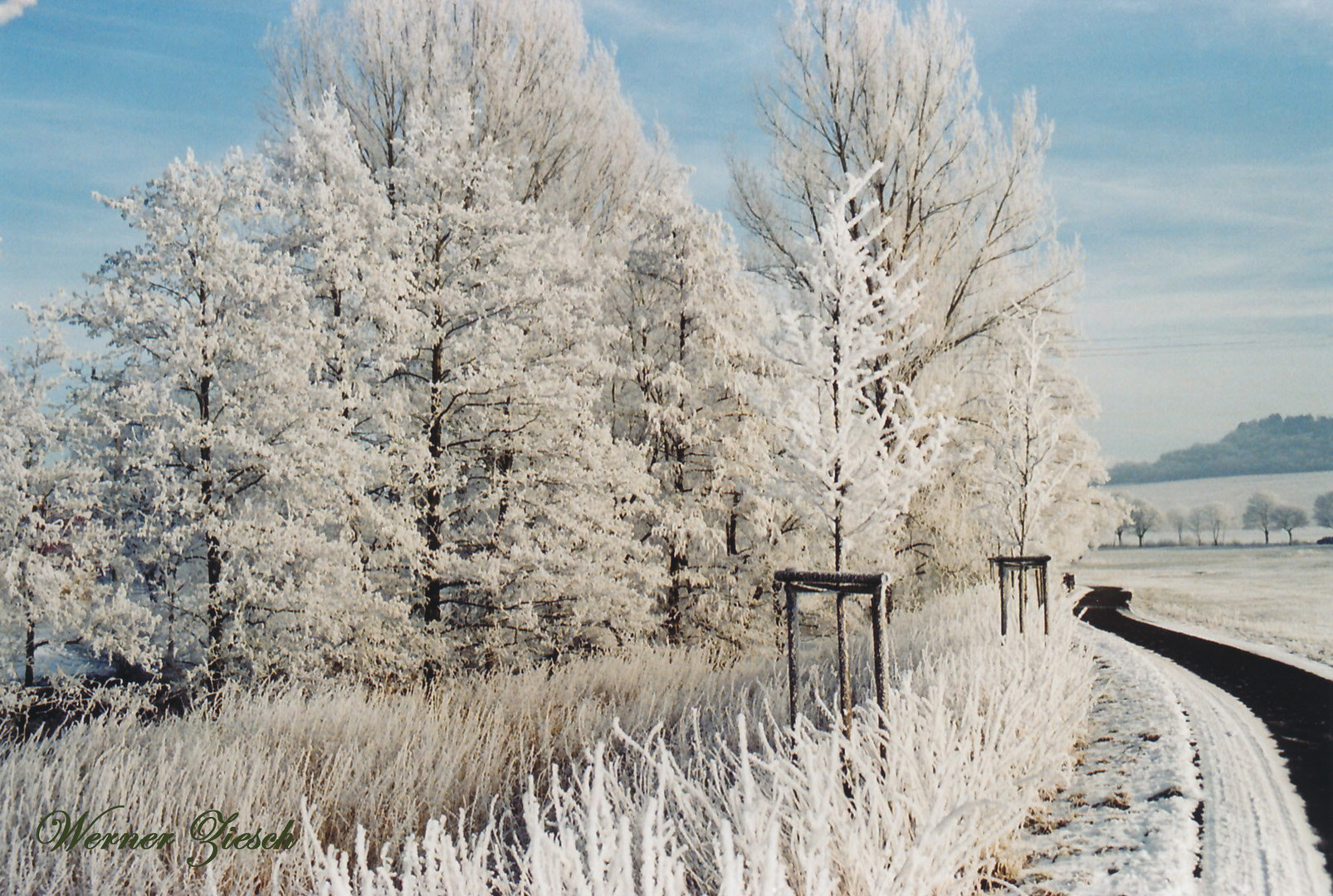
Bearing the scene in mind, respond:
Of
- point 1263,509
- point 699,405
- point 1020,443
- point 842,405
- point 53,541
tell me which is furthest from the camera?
point 1263,509

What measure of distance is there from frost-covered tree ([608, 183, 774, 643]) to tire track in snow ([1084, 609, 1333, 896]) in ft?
20.0

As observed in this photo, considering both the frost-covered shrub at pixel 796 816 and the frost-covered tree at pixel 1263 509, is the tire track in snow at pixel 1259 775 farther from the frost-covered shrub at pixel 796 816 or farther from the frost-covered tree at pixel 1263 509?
the frost-covered tree at pixel 1263 509

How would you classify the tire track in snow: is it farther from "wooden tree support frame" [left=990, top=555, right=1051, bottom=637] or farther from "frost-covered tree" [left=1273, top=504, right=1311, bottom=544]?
"frost-covered tree" [left=1273, top=504, right=1311, bottom=544]

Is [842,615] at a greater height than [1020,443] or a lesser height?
lesser

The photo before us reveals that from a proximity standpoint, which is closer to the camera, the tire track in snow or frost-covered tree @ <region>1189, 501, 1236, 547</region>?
the tire track in snow

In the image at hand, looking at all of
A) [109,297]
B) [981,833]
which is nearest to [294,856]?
[981,833]

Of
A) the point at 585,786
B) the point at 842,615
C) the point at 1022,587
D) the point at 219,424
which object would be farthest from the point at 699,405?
the point at 585,786

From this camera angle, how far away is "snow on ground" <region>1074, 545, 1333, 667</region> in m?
12.8

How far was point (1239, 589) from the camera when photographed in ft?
73.7

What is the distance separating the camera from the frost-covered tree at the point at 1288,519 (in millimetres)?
42031

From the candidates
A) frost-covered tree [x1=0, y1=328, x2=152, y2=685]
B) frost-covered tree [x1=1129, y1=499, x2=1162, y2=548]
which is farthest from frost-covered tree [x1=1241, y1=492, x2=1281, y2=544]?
frost-covered tree [x1=0, y1=328, x2=152, y2=685]

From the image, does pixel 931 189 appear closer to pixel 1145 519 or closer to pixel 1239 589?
pixel 1239 589
